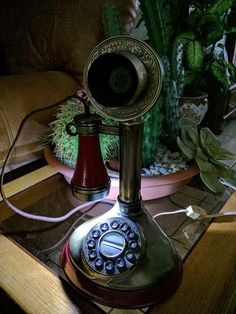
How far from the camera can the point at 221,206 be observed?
59 cm

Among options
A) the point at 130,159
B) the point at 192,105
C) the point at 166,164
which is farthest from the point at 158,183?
the point at 192,105

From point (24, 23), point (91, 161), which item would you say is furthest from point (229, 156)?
point (24, 23)

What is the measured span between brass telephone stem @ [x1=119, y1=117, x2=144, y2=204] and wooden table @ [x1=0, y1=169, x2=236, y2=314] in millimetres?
148

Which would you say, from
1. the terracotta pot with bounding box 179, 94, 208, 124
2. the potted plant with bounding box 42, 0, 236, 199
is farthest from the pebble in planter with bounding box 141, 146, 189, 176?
the terracotta pot with bounding box 179, 94, 208, 124

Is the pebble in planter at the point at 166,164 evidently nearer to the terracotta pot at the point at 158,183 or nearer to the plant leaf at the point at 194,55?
the terracotta pot at the point at 158,183

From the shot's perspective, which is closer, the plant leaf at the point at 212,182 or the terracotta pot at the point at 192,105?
the plant leaf at the point at 212,182

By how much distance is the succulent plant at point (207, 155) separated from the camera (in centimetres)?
61

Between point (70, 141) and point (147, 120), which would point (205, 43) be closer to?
point (147, 120)

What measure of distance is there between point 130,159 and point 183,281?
203mm

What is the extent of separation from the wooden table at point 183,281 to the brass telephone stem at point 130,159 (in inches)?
5.8

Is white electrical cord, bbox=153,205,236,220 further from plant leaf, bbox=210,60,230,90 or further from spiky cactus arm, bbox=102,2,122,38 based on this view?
plant leaf, bbox=210,60,230,90

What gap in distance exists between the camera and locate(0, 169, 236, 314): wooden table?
1.19ft

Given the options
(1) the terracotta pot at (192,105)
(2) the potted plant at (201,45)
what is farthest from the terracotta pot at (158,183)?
(1) the terracotta pot at (192,105)

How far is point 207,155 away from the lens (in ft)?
2.10
